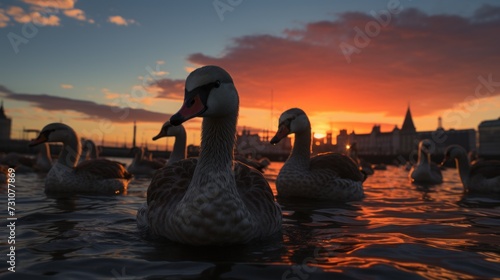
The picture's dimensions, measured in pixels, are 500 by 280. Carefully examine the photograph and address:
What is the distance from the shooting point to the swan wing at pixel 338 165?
37.3ft

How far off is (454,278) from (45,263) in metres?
4.06

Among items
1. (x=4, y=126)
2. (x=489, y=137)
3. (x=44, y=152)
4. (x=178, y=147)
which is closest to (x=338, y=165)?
(x=178, y=147)

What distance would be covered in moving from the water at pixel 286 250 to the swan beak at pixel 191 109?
1536 millimetres

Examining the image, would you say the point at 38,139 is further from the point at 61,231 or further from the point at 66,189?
the point at 61,231

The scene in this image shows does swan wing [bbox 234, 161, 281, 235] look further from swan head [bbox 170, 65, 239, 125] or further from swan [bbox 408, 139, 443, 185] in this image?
swan [bbox 408, 139, 443, 185]

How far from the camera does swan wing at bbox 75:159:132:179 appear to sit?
1225 cm

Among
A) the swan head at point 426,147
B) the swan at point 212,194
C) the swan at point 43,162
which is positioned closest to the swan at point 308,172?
the swan at point 212,194

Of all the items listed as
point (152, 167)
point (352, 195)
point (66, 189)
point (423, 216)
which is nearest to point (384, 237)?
point (423, 216)

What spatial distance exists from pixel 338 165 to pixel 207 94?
281 inches

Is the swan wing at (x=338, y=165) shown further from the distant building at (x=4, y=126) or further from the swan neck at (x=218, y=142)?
the distant building at (x=4, y=126)

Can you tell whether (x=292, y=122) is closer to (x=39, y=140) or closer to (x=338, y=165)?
(x=338, y=165)

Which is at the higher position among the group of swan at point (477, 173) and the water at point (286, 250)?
the group of swan at point (477, 173)

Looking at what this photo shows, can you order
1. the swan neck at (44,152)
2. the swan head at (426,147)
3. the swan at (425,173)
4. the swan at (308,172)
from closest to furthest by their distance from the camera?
the swan at (308,172) → the swan at (425,173) → the swan head at (426,147) → the swan neck at (44,152)

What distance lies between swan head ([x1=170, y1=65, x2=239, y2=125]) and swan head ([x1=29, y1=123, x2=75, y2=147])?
8.58 metres
